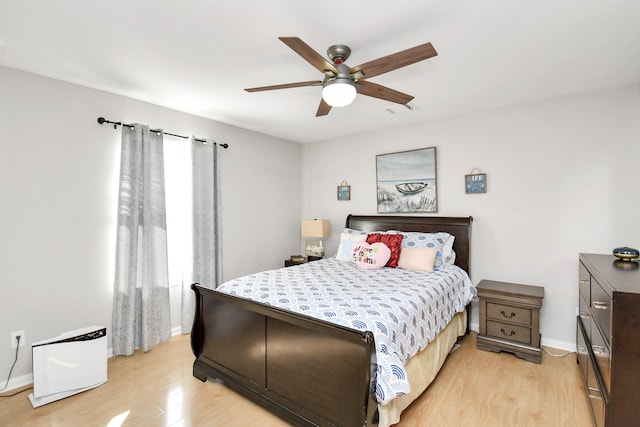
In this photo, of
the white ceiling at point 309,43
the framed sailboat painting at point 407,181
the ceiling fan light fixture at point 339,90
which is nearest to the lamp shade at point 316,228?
the framed sailboat painting at point 407,181

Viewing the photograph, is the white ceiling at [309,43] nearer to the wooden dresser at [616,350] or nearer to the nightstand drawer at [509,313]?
the wooden dresser at [616,350]

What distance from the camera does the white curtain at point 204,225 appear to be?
11.3ft

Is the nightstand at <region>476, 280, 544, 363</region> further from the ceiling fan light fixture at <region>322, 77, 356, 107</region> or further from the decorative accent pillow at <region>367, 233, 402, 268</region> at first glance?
the ceiling fan light fixture at <region>322, 77, 356, 107</region>

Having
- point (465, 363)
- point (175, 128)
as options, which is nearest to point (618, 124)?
point (465, 363)

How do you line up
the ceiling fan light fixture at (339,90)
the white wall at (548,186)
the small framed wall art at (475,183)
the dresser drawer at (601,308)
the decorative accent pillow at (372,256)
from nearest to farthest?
the dresser drawer at (601,308)
the ceiling fan light fixture at (339,90)
the white wall at (548,186)
the decorative accent pillow at (372,256)
the small framed wall art at (475,183)

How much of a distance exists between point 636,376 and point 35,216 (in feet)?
13.0

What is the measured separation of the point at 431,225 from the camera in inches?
144

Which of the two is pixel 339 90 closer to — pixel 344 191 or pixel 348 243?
pixel 348 243

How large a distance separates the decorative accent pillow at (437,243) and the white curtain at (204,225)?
2198 millimetres

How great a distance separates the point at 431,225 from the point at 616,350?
224 cm

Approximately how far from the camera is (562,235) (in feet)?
9.78

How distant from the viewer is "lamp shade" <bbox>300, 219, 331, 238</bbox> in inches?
171

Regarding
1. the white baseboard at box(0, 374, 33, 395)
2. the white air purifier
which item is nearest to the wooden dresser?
the white air purifier

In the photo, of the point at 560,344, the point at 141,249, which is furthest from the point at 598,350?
the point at 141,249
